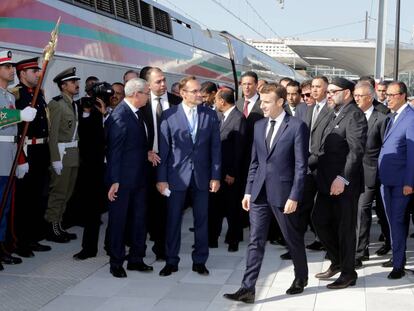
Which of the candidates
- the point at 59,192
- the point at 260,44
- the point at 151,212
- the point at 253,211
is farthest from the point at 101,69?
the point at 260,44

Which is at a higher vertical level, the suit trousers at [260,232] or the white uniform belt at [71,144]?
the white uniform belt at [71,144]

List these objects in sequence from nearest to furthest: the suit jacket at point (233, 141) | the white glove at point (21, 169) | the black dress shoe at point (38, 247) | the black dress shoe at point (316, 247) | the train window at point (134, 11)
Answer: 1. the white glove at point (21, 169)
2. the black dress shoe at point (38, 247)
3. the suit jacket at point (233, 141)
4. the black dress shoe at point (316, 247)
5. the train window at point (134, 11)

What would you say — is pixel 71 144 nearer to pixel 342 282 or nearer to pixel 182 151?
pixel 182 151

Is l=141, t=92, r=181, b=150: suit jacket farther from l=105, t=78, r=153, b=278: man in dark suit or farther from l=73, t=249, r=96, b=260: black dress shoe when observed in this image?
l=73, t=249, r=96, b=260: black dress shoe

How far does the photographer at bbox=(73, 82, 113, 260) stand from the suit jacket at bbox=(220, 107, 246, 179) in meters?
1.38

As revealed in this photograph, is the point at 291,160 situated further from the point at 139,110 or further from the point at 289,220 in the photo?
the point at 139,110

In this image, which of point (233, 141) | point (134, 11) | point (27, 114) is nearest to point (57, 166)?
point (27, 114)

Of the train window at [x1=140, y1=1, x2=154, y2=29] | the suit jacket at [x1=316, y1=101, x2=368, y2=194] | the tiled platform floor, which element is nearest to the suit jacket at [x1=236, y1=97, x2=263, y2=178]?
the tiled platform floor

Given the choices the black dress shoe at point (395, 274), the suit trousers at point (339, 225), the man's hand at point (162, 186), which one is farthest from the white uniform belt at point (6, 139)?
the black dress shoe at point (395, 274)

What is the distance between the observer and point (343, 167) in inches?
217

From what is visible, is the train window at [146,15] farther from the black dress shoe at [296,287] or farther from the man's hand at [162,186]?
the black dress shoe at [296,287]

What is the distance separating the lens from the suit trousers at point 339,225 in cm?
555

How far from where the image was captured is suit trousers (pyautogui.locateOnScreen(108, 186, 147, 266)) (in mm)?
5855

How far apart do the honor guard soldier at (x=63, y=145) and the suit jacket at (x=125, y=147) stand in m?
1.39
